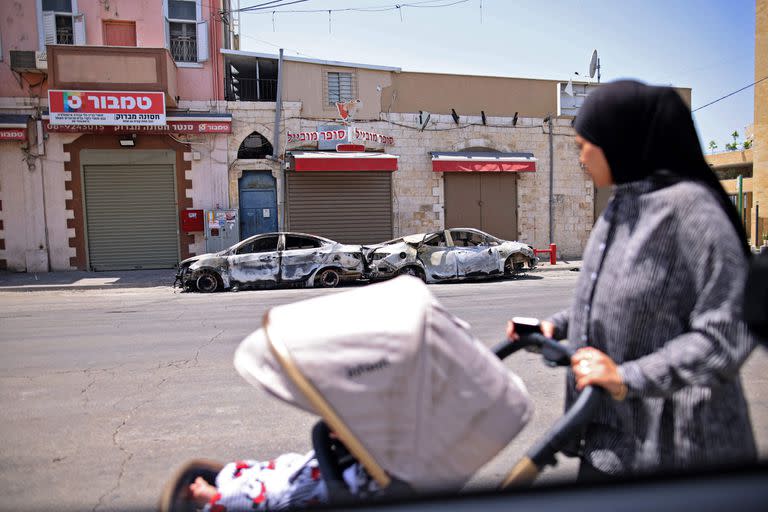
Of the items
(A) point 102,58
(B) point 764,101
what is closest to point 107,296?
(A) point 102,58

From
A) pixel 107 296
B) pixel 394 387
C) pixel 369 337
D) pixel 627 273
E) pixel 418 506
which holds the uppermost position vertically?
pixel 627 273

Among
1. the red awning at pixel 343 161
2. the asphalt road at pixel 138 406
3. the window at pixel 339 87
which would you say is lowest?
the asphalt road at pixel 138 406

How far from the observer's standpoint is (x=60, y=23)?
56.1ft

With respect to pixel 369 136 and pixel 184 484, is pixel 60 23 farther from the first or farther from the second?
pixel 184 484

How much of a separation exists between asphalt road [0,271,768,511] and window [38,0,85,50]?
11847 millimetres

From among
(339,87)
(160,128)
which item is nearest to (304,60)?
(339,87)

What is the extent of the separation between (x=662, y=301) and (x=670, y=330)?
90 mm

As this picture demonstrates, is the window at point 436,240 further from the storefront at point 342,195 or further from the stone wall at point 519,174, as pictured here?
the stone wall at point 519,174

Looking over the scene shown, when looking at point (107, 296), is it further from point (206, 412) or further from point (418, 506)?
point (418, 506)

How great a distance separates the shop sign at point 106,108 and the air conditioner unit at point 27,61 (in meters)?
1.42

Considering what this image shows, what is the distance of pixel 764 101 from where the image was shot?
21.8 meters

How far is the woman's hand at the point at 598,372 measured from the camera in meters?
1.54

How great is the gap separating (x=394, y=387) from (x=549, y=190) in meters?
20.4

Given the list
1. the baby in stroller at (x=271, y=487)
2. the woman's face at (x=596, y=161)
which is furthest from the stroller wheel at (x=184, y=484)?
the woman's face at (x=596, y=161)
